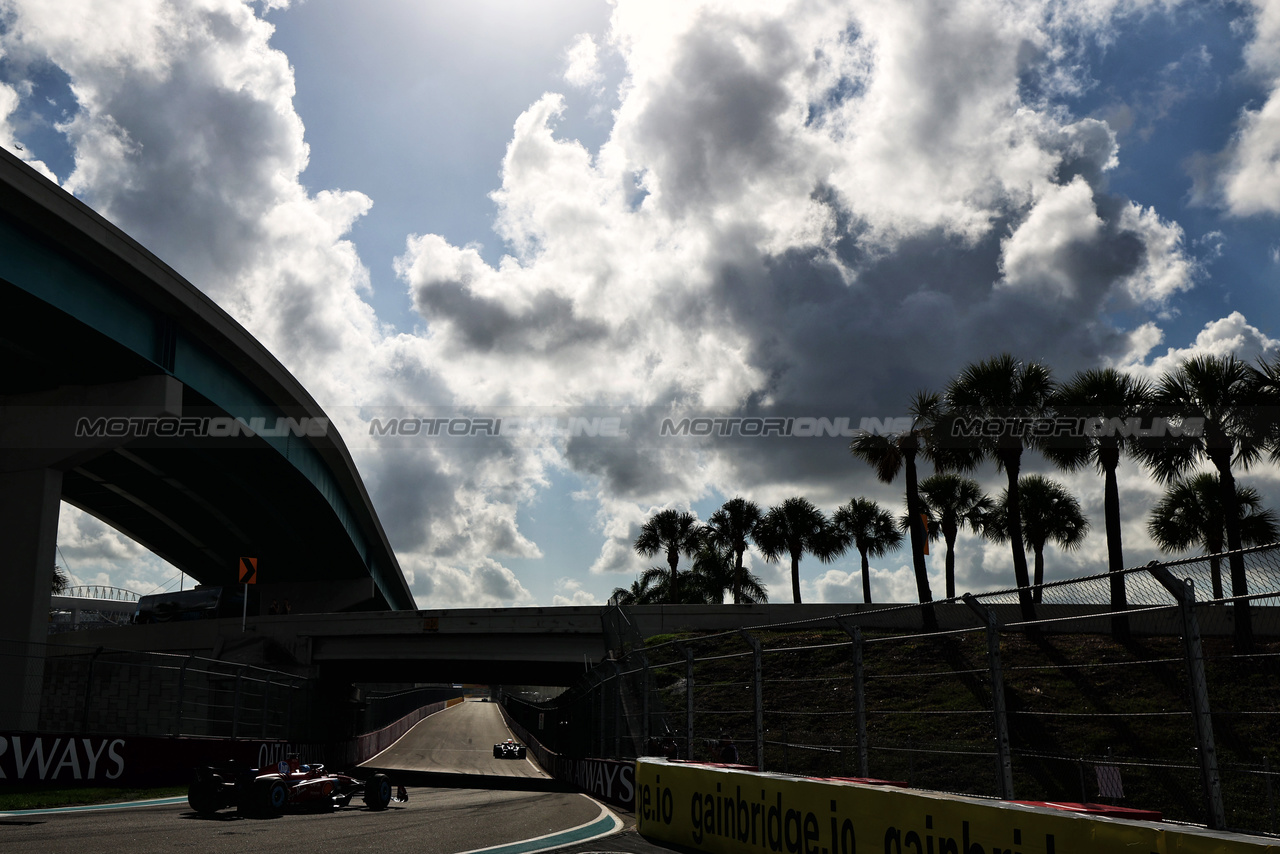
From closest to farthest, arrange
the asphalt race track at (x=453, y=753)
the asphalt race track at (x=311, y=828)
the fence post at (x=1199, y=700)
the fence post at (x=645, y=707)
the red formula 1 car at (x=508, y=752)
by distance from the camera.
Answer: the fence post at (x=1199, y=700)
the asphalt race track at (x=311, y=828)
the fence post at (x=645, y=707)
the asphalt race track at (x=453, y=753)
the red formula 1 car at (x=508, y=752)

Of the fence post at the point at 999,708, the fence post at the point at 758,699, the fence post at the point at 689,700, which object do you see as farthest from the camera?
the fence post at the point at 689,700

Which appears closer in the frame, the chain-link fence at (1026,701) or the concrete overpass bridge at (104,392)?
the chain-link fence at (1026,701)

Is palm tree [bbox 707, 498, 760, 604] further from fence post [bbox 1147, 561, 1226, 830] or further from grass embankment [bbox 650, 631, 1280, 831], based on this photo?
fence post [bbox 1147, 561, 1226, 830]

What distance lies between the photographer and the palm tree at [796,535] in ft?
187

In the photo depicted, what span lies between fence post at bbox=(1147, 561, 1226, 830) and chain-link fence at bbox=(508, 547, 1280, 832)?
12 millimetres

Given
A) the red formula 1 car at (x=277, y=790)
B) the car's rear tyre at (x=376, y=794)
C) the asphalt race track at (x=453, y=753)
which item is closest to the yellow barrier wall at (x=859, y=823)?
the car's rear tyre at (x=376, y=794)

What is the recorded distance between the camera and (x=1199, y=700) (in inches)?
216

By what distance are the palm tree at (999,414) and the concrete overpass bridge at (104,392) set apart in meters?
24.4

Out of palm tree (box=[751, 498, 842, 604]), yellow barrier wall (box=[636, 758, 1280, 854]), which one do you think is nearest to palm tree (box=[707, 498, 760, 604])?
palm tree (box=[751, 498, 842, 604])

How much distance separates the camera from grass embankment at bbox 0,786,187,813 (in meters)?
13.8

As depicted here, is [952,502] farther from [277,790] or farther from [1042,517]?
[277,790]

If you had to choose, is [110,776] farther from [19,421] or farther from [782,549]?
[782,549]

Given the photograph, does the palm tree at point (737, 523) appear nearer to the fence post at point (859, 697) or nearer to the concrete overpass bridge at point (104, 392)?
the concrete overpass bridge at point (104, 392)

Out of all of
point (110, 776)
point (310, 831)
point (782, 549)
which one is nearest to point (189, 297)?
point (110, 776)
